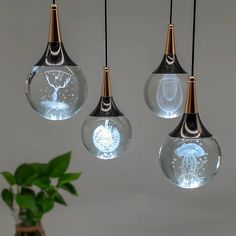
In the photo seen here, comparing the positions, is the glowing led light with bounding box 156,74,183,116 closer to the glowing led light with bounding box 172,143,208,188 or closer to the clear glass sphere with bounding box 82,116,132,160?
the clear glass sphere with bounding box 82,116,132,160

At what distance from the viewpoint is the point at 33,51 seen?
2.99 m

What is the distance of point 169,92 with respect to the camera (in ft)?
5.85

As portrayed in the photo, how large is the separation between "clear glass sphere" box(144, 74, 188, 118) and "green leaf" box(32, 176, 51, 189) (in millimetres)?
710

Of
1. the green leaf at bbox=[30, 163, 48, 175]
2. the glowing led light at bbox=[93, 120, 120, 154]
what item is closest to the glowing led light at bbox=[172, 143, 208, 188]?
the glowing led light at bbox=[93, 120, 120, 154]

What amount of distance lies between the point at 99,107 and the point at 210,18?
1.49m

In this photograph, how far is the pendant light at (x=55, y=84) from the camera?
1522 millimetres

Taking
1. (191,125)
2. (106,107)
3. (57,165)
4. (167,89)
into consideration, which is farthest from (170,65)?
(57,165)

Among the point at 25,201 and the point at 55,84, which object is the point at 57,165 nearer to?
the point at 25,201

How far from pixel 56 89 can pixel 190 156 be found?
426 millimetres

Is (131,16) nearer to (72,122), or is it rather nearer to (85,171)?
(72,122)

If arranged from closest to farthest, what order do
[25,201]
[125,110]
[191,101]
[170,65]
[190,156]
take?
1. [25,201]
2. [190,156]
3. [191,101]
4. [170,65]
5. [125,110]

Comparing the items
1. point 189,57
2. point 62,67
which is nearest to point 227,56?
point 189,57

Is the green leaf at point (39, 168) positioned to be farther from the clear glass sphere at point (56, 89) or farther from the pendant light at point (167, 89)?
the pendant light at point (167, 89)

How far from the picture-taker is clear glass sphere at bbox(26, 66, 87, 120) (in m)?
1.52
